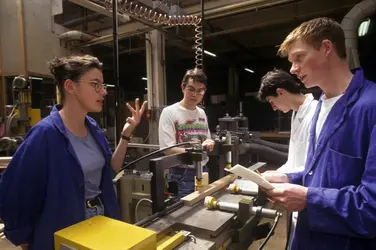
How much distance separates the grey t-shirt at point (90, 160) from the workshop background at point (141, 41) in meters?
1.32

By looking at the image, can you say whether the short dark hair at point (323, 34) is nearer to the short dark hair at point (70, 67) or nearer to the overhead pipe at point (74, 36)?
Result: the short dark hair at point (70, 67)

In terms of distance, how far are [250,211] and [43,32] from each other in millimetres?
4482

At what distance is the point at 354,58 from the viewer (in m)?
2.98

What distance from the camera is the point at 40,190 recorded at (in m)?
1.00

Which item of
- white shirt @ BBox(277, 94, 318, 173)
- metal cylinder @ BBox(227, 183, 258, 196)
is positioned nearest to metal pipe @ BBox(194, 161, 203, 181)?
metal cylinder @ BBox(227, 183, 258, 196)

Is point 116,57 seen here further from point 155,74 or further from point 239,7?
point 155,74

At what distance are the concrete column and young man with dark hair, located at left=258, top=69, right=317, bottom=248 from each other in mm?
2800

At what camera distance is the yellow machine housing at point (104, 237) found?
576 millimetres

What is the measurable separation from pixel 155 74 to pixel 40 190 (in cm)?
367

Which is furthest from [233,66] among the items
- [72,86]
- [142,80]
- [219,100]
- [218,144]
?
[72,86]

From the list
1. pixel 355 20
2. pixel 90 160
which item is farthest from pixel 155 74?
pixel 90 160

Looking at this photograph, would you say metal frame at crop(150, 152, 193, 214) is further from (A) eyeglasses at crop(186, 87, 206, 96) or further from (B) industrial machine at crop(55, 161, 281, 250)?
(A) eyeglasses at crop(186, 87, 206, 96)

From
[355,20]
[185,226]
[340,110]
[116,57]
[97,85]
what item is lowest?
[185,226]

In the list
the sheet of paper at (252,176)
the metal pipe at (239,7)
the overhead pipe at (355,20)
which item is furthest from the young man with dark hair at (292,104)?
the metal pipe at (239,7)
